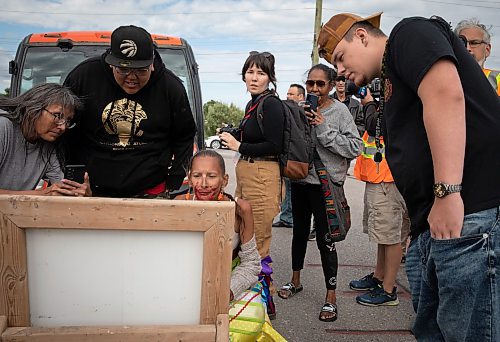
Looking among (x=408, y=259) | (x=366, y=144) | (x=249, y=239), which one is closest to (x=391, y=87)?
(x=408, y=259)

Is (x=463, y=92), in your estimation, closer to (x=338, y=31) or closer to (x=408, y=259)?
(x=338, y=31)

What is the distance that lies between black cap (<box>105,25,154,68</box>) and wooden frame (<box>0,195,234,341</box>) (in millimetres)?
1197

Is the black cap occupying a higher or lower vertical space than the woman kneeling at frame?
higher

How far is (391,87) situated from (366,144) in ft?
7.76

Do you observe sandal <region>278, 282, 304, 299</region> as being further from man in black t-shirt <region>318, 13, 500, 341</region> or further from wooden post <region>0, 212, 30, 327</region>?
wooden post <region>0, 212, 30, 327</region>

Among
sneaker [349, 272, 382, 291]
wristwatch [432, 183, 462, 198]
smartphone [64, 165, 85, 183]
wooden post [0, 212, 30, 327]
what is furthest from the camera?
sneaker [349, 272, 382, 291]

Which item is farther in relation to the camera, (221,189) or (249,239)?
(221,189)

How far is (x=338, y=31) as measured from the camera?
5.89ft

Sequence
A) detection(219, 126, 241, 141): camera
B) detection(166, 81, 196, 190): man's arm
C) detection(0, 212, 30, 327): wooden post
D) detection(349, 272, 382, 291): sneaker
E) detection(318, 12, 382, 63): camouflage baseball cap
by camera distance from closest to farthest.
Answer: detection(0, 212, 30, 327): wooden post
detection(318, 12, 382, 63): camouflage baseball cap
detection(166, 81, 196, 190): man's arm
detection(219, 126, 241, 141): camera
detection(349, 272, 382, 291): sneaker

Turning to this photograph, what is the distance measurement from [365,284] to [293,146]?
5.23 ft

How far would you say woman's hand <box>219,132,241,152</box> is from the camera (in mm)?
3314

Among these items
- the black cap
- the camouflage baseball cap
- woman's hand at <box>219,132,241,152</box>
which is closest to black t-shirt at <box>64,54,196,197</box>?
the black cap

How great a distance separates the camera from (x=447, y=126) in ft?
4.77

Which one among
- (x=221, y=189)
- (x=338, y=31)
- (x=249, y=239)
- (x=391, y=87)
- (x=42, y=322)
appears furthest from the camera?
(x=221, y=189)
